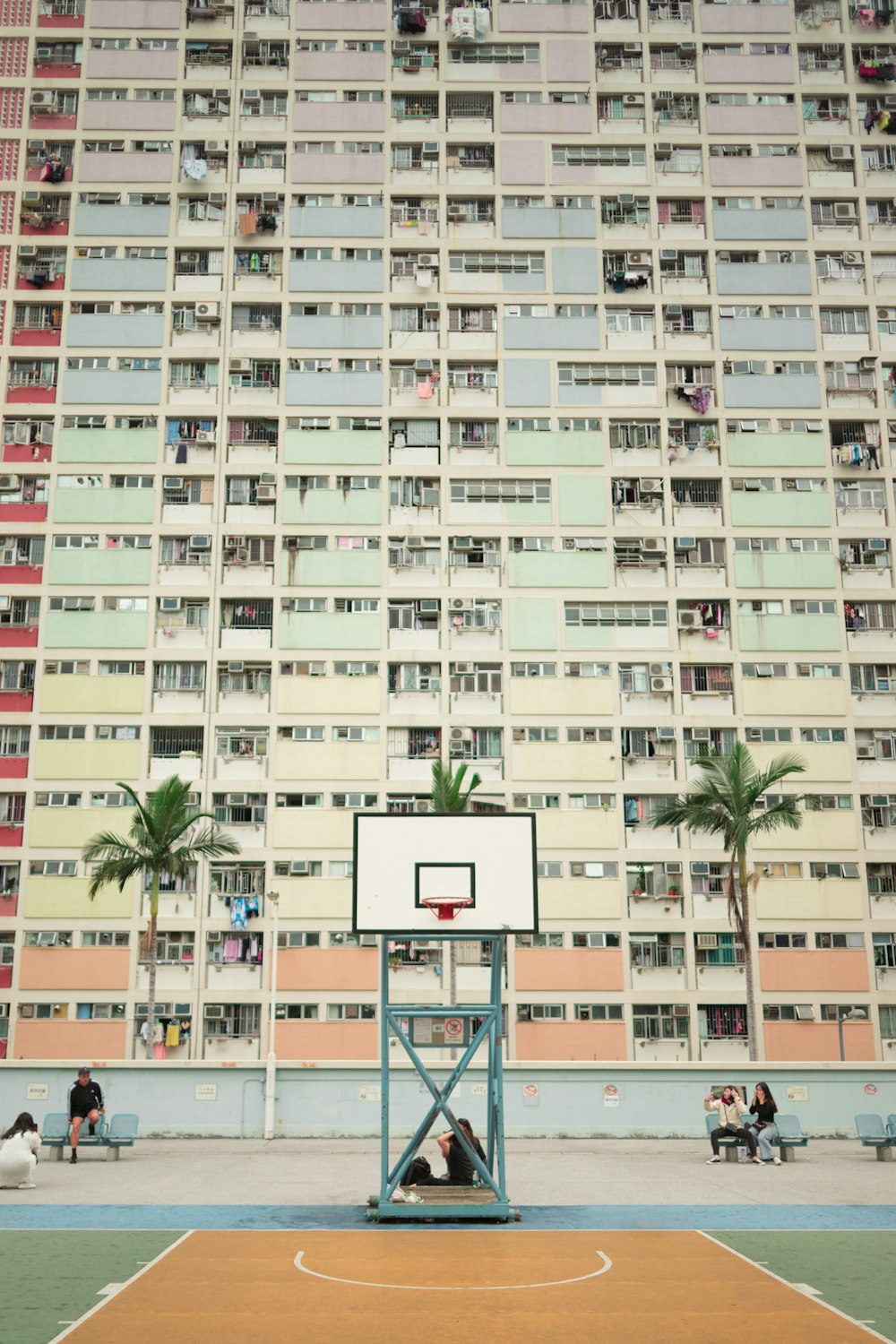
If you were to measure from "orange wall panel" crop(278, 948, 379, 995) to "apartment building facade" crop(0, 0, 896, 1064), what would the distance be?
5.9 inches

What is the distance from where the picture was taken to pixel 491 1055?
1869cm

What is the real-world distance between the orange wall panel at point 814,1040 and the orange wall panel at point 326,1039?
13.4 metres

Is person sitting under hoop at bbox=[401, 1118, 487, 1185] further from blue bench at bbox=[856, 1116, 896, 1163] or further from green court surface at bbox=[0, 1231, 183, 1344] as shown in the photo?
blue bench at bbox=[856, 1116, 896, 1163]

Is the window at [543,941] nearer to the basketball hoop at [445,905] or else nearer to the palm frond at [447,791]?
the palm frond at [447,791]

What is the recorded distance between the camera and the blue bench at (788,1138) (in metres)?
25.0

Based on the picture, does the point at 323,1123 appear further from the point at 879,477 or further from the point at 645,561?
the point at 879,477

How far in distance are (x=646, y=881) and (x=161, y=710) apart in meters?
18.1

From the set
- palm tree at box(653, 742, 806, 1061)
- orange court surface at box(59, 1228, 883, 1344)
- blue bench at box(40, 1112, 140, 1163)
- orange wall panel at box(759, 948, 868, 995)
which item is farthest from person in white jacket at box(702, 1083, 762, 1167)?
orange wall panel at box(759, 948, 868, 995)

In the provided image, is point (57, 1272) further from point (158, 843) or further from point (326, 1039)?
point (326, 1039)

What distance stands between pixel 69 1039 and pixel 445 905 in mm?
28043

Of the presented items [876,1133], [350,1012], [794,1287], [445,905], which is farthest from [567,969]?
[794,1287]

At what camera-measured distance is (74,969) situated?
138 ft

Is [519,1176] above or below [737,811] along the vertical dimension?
below

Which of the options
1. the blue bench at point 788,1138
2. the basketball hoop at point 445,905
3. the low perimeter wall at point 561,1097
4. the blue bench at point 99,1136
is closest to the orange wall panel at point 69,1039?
the low perimeter wall at point 561,1097
